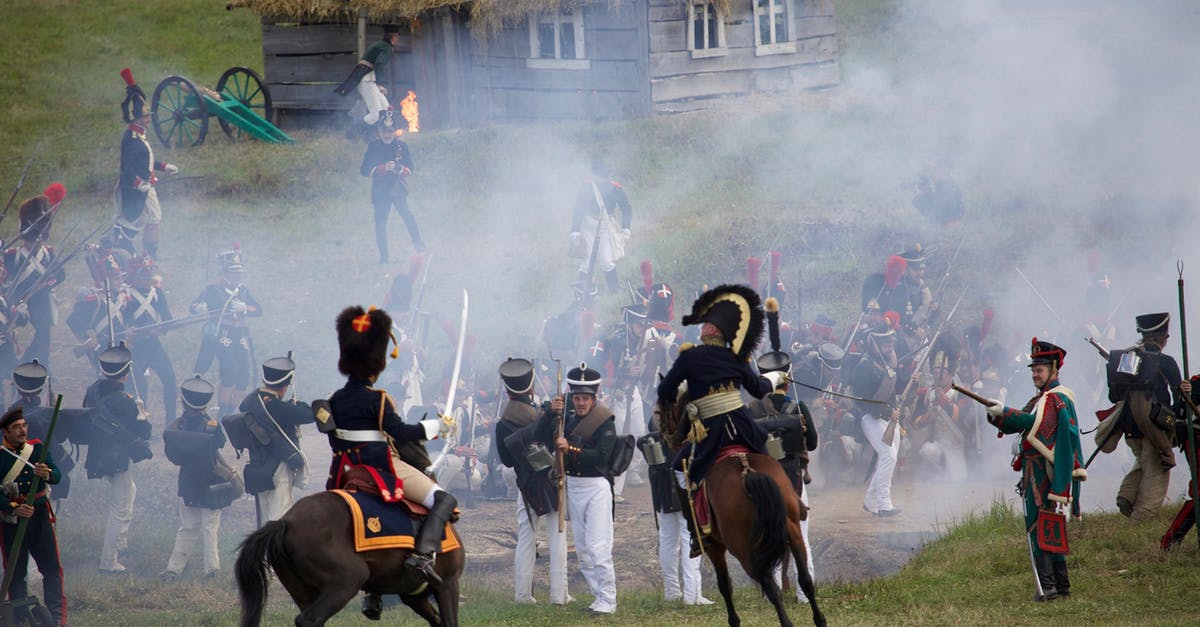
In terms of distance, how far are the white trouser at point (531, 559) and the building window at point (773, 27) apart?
18.5 meters

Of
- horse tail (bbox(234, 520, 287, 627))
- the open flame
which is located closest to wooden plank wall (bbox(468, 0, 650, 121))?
the open flame

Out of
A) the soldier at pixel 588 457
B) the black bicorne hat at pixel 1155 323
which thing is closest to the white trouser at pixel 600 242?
the soldier at pixel 588 457

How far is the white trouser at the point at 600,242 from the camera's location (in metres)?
20.9

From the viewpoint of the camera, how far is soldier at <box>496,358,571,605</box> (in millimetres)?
11703

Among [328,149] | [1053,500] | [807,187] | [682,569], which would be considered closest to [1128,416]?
[1053,500]

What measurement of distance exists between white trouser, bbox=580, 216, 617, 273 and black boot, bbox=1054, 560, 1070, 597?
11.5m

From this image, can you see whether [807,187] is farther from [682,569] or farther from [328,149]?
[682,569]

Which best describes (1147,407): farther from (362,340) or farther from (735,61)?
(735,61)

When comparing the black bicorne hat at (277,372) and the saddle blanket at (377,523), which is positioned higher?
the black bicorne hat at (277,372)

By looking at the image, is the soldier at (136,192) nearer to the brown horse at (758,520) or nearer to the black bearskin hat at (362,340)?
the black bearskin hat at (362,340)

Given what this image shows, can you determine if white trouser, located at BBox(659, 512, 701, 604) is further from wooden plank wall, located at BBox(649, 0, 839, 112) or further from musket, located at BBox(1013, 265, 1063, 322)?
wooden plank wall, located at BBox(649, 0, 839, 112)

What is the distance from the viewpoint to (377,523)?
27.4 feet

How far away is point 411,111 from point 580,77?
3.84 meters

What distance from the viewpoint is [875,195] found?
79.8 ft
